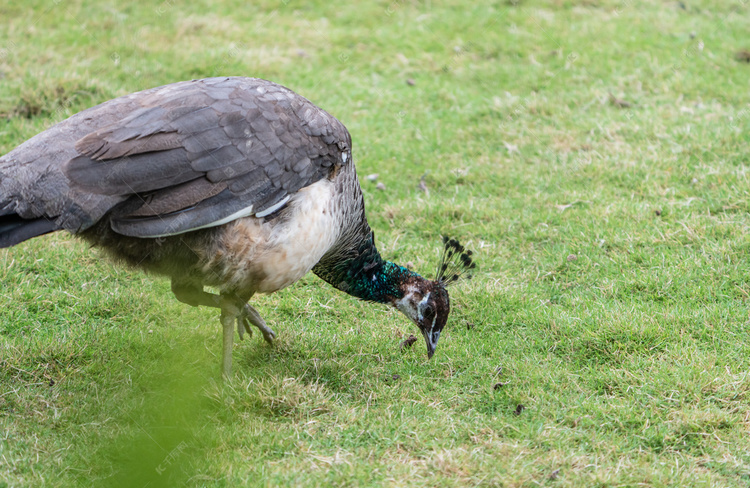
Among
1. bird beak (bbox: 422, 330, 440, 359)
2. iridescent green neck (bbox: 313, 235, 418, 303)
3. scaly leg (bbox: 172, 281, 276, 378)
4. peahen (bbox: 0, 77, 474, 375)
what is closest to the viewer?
peahen (bbox: 0, 77, 474, 375)

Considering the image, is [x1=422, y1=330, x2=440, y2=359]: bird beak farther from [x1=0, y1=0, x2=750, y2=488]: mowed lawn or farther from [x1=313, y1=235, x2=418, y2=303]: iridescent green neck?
[x1=313, y1=235, x2=418, y2=303]: iridescent green neck

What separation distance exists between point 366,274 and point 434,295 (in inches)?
16.5

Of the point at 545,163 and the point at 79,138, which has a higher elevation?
the point at 79,138

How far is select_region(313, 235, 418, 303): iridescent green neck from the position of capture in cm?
417

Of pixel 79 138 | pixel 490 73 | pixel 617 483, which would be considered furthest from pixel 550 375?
pixel 490 73

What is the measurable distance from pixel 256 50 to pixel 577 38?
353 centimetres

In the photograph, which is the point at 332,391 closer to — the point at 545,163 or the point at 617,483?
the point at 617,483

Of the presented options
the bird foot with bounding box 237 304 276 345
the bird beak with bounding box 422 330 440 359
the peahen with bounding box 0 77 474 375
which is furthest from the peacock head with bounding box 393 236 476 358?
the bird foot with bounding box 237 304 276 345

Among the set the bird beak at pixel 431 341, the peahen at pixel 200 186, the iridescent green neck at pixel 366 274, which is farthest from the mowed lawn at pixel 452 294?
the peahen at pixel 200 186

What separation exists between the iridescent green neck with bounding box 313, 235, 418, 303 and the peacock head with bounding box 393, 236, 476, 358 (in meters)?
0.06

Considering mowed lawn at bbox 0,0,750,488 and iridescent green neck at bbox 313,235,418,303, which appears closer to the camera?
mowed lawn at bbox 0,0,750,488

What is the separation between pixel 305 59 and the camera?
758 centimetres

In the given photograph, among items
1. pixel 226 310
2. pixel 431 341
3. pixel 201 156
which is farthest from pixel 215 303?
pixel 431 341

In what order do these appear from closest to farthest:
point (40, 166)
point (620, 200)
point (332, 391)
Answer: point (40, 166)
point (332, 391)
point (620, 200)
